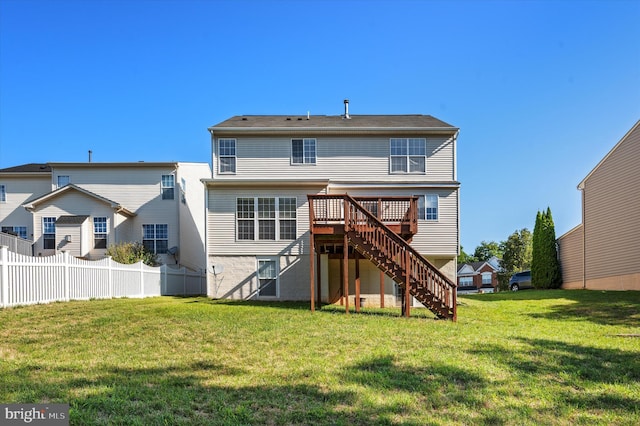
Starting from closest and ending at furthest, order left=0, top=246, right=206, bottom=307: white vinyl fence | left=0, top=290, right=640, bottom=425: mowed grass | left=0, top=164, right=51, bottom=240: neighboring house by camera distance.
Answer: left=0, top=290, right=640, bottom=425: mowed grass → left=0, top=246, right=206, bottom=307: white vinyl fence → left=0, top=164, right=51, bottom=240: neighboring house

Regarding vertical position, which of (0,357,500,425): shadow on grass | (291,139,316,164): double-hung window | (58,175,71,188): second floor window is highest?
(291,139,316,164): double-hung window

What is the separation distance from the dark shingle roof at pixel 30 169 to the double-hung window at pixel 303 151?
16091 millimetres

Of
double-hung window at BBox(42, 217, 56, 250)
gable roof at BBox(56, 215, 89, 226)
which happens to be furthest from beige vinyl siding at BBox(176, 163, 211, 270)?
double-hung window at BBox(42, 217, 56, 250)

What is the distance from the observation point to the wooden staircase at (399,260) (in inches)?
487

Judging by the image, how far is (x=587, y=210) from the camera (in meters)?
24.3

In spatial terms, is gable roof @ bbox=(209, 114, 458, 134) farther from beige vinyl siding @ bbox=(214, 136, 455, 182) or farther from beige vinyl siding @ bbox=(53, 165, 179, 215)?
beige vinyl siding @ bbox=(53, 165, 179, 215)

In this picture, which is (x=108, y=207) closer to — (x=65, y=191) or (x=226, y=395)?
(x=65, y=191)

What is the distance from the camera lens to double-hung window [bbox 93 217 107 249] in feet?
75.9

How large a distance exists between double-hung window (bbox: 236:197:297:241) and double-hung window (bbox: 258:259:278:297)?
96 centimetres

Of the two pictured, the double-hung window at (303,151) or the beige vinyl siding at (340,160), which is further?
the double-hung window at (303,151)

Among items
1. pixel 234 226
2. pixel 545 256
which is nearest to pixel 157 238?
pixel 234 226

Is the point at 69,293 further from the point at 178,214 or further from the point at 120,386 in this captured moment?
the point at 178,214

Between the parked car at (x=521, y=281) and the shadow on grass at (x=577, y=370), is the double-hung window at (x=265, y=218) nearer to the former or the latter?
the shadow on grass at (x=577, y=370)

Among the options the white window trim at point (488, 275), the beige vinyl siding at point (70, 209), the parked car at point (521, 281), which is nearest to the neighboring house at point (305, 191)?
the beige vinyl siding at point (70, 209)
